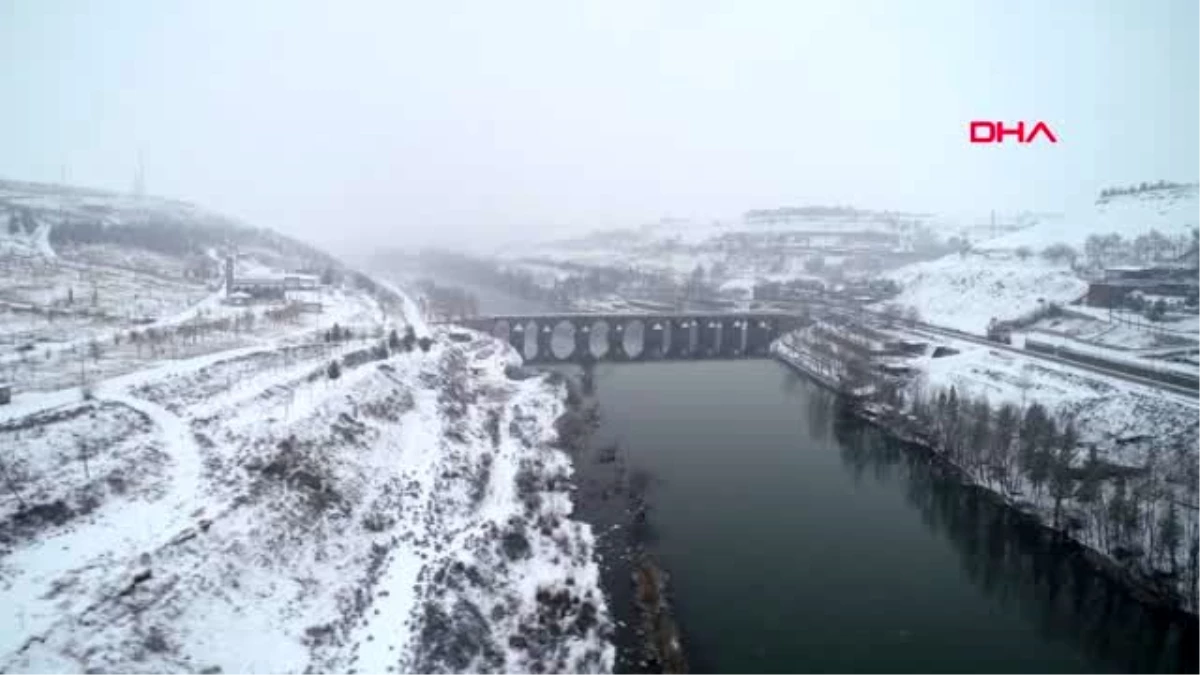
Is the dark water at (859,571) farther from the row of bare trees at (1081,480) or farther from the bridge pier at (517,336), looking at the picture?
the bridge pier at (517,336)

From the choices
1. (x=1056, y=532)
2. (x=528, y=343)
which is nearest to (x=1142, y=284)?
(x=1056, y=532)

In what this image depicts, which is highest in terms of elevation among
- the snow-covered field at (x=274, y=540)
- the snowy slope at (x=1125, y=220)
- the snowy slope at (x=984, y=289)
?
the snowy slope at (x=1125, y=220)

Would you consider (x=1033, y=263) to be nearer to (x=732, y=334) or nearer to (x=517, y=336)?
(x=732, y=334)

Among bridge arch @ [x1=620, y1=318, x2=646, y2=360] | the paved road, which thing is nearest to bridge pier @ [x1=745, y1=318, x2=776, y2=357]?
bridge arch @ [x1=620, y1=318, x2=646, y2=360]

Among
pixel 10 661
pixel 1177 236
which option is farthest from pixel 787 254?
pixel 10 661

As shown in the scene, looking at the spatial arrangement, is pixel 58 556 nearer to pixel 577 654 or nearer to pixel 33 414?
pixel 33 414

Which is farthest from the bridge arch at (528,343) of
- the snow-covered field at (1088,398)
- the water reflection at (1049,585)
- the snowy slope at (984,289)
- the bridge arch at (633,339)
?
the snowy slope at (984,289)
